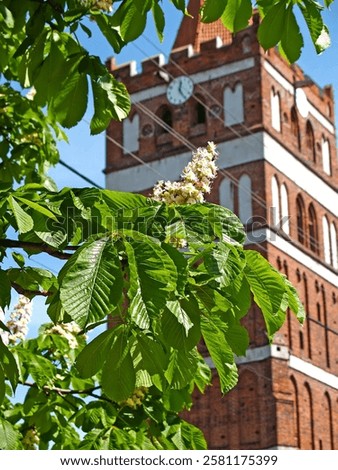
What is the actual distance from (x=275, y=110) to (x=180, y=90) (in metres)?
2.51

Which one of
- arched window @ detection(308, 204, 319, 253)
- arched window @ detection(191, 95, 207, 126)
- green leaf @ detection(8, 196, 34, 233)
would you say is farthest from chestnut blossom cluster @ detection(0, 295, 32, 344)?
arched window @ detection(308, 204, 319, 253)

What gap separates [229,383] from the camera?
8.04 feet

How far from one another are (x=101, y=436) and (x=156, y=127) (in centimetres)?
2355

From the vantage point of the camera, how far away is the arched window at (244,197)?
2536cm

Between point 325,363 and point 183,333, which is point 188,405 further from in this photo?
point 325,363

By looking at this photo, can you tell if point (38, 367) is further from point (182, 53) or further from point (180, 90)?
point (182, 53)

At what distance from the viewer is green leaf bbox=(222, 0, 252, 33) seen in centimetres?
274

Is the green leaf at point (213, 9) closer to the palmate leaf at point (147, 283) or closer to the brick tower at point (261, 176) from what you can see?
the palmate leaf at point (147, 283)

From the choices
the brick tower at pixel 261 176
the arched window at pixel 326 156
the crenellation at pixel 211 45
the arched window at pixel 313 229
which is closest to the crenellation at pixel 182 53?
the brick tower at pixel 261 176

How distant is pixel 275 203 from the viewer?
25797 mm

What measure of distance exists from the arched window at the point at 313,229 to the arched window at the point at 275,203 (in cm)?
185

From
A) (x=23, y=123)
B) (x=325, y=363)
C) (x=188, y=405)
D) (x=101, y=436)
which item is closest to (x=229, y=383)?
(x=188, y=405)

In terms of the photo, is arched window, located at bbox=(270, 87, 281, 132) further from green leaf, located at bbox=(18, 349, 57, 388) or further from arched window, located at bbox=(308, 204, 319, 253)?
green leaf, located at bbox=(18, 349, 57, 388)

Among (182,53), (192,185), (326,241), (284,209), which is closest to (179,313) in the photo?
(192,185)
